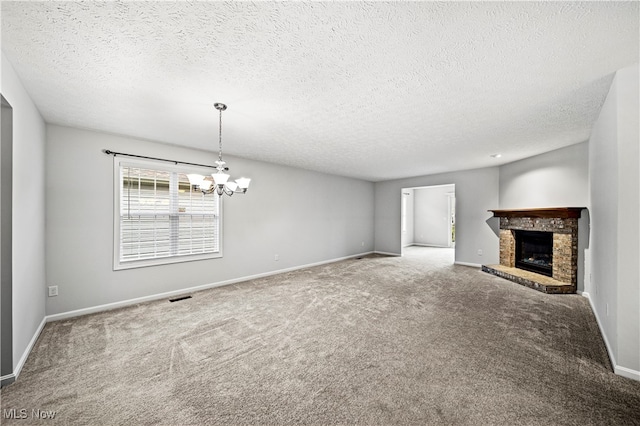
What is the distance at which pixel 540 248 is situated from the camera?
511 cm

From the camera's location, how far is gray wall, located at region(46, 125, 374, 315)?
3238 mm

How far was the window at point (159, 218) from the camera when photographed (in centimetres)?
369

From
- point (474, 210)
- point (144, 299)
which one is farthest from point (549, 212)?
point (144, 299)

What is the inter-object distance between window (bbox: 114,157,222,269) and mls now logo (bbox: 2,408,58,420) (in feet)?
7.01

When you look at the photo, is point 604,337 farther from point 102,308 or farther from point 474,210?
point 102,308

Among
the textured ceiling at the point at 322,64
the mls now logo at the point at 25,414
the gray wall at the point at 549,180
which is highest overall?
the textured ceiling at the point at 322,64

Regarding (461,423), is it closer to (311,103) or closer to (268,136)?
(311,103)

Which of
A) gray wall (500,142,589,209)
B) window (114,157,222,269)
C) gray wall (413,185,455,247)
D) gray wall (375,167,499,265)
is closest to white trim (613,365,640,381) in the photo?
gray wall (500,142,589,209)

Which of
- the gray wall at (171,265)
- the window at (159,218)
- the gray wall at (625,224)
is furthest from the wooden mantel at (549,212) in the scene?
the window at (159,218)

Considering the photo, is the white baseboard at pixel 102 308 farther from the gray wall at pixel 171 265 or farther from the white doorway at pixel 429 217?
the white doorway at pixel 429 217

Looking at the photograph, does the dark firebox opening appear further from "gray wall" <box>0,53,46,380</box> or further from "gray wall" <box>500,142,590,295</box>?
"gray wall" <box>0,53,46,380</box>

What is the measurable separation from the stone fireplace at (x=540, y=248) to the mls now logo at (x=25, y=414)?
6.06 meters

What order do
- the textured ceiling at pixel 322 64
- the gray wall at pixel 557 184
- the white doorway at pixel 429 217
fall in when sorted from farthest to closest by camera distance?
1. the white doorway at pixel 429 217
2. the gray wall at pixel 557 184
3. the textured ceiling at pixel 322 64

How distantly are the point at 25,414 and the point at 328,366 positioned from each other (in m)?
2.09
